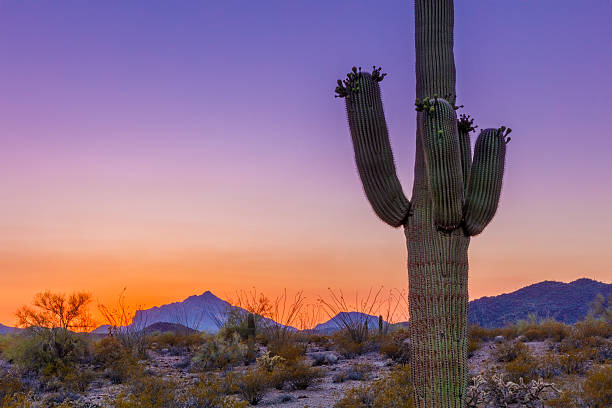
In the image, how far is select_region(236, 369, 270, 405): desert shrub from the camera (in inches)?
466

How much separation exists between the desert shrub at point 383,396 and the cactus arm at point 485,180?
3636mm

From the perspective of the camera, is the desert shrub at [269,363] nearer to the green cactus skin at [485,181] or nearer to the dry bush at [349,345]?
the dry bush at [349,345]

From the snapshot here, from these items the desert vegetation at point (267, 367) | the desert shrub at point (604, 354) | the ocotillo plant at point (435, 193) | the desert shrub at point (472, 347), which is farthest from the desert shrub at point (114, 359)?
the desert shrub at point (604, 354)

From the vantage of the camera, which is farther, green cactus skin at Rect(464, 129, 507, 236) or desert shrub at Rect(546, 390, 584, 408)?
desert shrub at Rect(546, 390, 584, 408)

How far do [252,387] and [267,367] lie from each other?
2.67 m

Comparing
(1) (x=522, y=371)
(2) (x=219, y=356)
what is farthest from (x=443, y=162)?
(2) (x=219, y=356)

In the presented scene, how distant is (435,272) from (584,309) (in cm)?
5088

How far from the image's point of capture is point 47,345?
15.5 m

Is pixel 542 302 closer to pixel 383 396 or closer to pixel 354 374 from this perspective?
pixel 354 374

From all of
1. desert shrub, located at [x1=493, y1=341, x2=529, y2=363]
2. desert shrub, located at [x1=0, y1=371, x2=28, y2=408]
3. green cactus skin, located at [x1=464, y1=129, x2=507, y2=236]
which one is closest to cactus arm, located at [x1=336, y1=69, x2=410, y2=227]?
green cactus skin, located at [x1=464, y1=129, x2=507, y2=236]

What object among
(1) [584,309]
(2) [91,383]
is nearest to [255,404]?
(2) [91,383]

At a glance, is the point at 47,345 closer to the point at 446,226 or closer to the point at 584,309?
the point at 446,226

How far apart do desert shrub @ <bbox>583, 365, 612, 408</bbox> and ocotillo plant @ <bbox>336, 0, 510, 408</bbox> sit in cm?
457

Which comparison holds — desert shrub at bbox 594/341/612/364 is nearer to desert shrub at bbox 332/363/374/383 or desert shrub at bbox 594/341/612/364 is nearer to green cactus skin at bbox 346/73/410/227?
desert shrub at bbox 332/363/374/383
